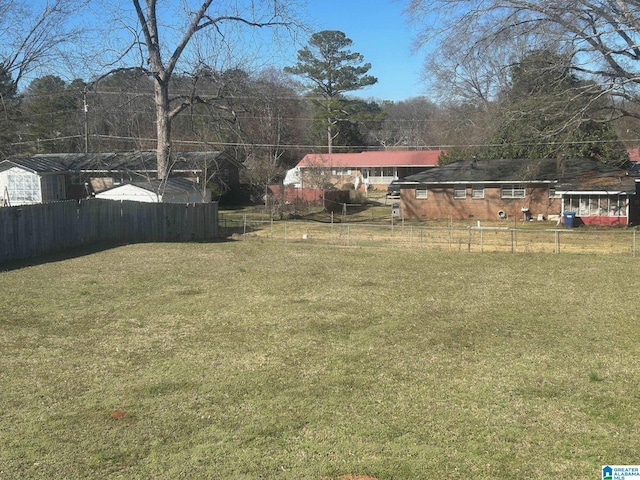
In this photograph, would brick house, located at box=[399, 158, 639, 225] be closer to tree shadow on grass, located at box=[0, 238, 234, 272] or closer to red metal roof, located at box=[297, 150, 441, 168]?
red metal roof, located at box=[297, 150, 441, 168]

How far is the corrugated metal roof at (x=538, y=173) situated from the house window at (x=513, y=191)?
61 centimetres

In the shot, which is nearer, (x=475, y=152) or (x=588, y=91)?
(x=588, y=91)

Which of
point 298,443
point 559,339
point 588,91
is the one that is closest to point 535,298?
point 559,339

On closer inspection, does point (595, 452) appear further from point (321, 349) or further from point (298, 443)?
point (321, 349)

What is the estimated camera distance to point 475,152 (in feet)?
163

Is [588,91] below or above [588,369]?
above

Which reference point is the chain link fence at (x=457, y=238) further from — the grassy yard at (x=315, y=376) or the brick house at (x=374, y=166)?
the brick house at (x=374, y=166)

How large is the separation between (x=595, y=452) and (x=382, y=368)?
333 centimetres

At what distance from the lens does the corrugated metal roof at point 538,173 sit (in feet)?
108

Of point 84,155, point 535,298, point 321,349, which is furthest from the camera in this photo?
point 84,155

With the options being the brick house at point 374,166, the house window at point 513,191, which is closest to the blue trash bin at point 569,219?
the house window at point 513,191

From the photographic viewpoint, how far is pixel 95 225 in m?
22.5

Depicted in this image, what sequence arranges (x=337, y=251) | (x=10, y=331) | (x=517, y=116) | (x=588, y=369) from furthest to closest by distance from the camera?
(x=517, y=116)
(x=337, y=251)
(x=10, y=331)
(x=588, y=369)

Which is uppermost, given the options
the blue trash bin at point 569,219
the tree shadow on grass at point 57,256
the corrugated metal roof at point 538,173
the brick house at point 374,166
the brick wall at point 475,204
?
the brick house at point 374,166
